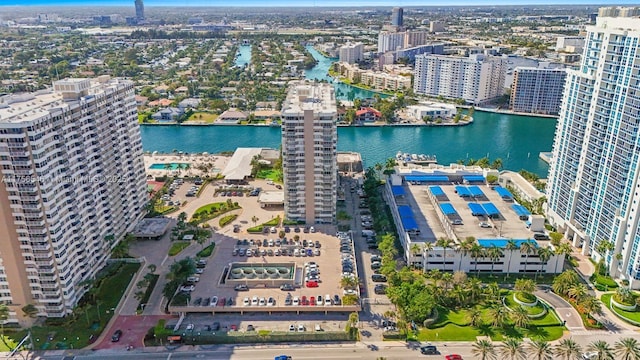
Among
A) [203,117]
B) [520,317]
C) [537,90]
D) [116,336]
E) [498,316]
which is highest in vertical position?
[537,90]

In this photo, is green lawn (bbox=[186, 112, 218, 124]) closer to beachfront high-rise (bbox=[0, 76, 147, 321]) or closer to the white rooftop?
the white rooftop

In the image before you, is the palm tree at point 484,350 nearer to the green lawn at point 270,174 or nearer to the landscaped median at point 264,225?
the landscaped median at point 264,225

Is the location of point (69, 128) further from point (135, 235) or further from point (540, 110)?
point (540, 110)

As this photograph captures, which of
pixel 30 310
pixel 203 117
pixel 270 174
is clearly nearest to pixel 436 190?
pixel 270 174

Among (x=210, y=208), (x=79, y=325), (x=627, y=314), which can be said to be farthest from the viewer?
(x=210, y=208)

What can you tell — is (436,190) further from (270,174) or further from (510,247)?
(270,174)

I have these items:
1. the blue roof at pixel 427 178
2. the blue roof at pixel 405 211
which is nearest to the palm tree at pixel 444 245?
the blue roof at pixel 405 211

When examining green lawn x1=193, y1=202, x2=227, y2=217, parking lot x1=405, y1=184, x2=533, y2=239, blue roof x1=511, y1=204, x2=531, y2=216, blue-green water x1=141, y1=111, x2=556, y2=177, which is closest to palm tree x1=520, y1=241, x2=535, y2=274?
parking lot x1=405, y1=184, x2=533, y2=239
